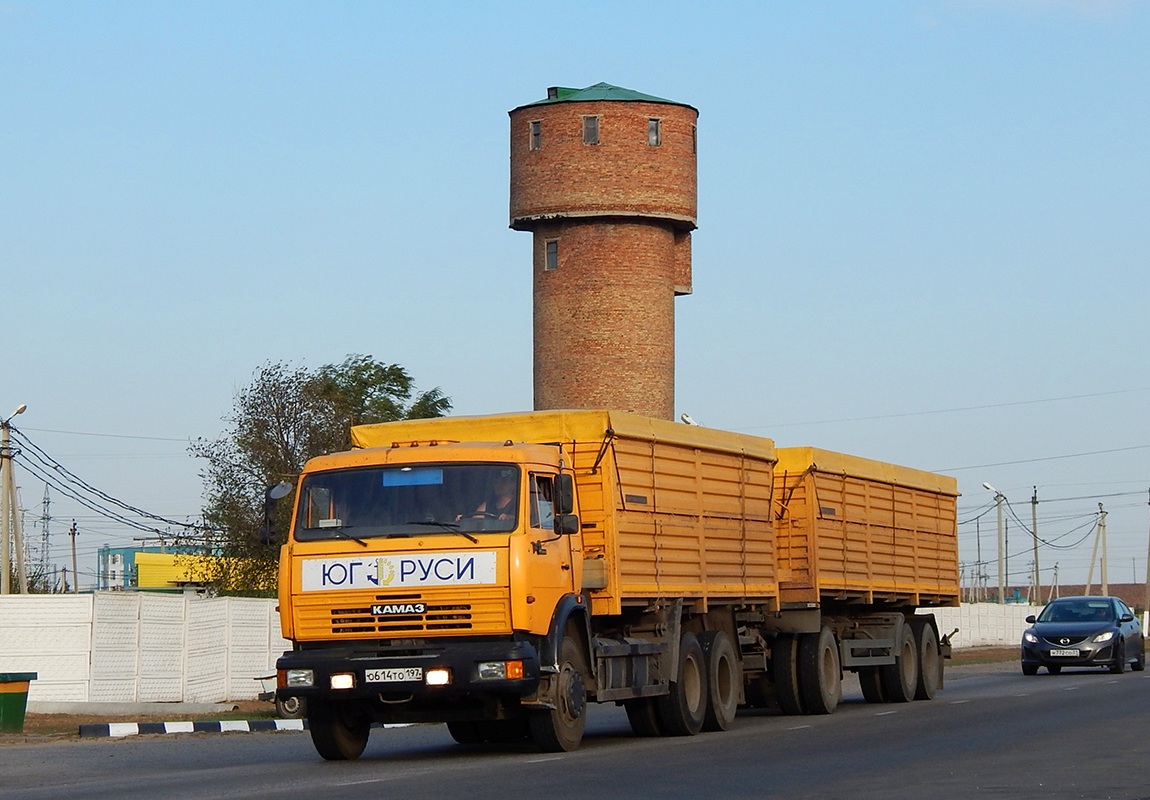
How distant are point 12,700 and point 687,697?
9140mm

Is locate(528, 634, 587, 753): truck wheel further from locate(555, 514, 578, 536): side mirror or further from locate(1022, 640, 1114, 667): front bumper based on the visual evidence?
locate(1022, 640, 1114, 667): front bumper

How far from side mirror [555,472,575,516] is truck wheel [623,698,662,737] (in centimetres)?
346

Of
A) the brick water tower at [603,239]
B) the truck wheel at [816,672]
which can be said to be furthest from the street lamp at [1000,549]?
the truck wheel at [816,672]

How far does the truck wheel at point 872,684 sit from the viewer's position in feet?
88.2

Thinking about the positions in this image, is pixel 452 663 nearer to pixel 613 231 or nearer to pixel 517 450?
pixel 517 450

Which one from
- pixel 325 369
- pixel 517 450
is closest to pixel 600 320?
pixel 325 369

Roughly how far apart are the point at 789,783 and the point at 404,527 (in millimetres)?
4274

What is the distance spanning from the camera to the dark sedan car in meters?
35.0

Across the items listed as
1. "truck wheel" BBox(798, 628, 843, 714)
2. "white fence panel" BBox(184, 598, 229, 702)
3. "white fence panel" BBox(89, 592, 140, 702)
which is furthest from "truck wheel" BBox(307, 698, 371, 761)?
"white fence panel" BBox(184, 598, 229, 702)

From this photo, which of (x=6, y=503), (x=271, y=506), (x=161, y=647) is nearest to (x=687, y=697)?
(x=271, y=506)

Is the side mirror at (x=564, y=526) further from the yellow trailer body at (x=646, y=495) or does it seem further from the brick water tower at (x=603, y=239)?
the brick water tower at (x=603, y=239)

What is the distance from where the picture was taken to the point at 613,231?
55.0 metres

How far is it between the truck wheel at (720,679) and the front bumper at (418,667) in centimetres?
459

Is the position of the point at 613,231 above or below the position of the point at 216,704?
above
